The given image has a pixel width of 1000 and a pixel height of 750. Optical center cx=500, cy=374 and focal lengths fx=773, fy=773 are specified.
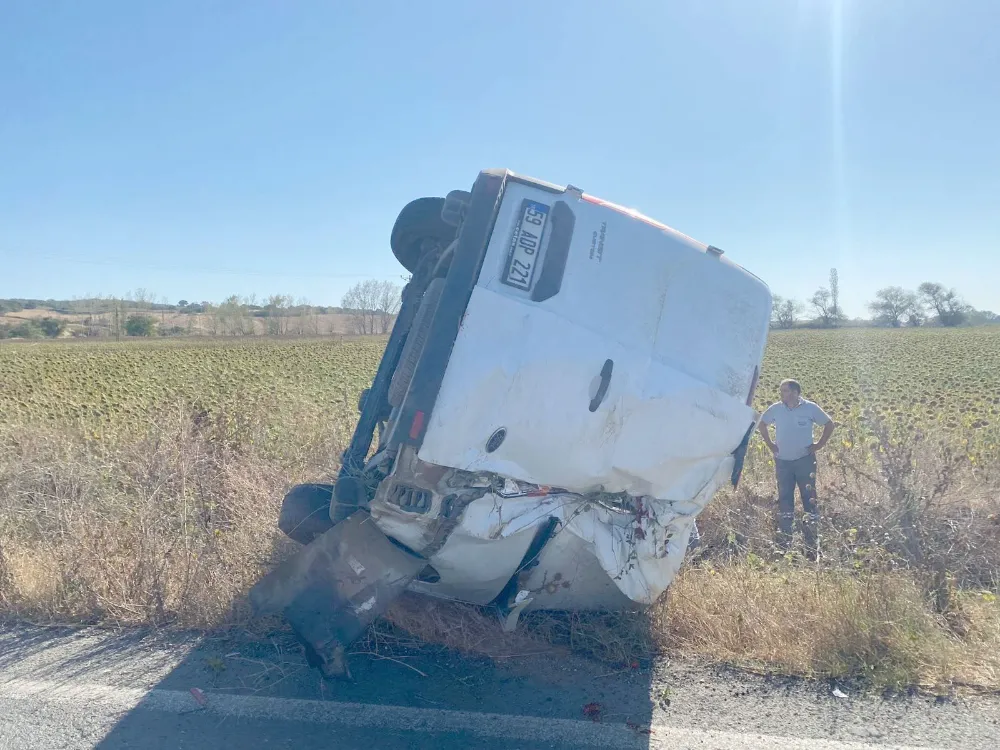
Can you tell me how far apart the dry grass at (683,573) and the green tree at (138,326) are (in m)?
68.8

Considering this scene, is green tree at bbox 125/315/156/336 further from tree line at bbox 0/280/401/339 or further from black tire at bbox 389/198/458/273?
black tire at bbox 389/198/458/273

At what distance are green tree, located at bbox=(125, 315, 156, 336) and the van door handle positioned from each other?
73.7 m

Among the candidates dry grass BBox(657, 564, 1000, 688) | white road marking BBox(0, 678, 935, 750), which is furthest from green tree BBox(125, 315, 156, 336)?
dry grass BBox(657, 564, 1000, 688)

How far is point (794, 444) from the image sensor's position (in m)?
6.75

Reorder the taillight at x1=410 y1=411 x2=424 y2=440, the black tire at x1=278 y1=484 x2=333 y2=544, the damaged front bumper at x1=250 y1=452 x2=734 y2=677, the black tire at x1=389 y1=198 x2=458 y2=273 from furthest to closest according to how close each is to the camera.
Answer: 1. the black tire at x1=389 y1=198 x2=458 y2=273
2. the black tire at x1=278 y1=484 x2=333 y2=544
3. the damaged front bumper at x1=250 y1=452 x2=734 y2=677
4. the taillight at x1=410 y1=411 x2=424 y2=440

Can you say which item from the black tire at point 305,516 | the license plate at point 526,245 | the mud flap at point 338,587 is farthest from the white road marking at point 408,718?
the license plate at point 526,245

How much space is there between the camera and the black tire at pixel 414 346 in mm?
3779

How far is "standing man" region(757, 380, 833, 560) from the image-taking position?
22.0 feet

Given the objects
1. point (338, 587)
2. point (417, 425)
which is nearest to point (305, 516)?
point (338, 587)

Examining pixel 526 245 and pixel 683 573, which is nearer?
pixel 526 245

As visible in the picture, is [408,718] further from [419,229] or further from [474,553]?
[419,229]

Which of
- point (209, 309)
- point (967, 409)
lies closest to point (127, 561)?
point (967, 409)

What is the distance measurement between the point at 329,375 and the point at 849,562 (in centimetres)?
2056

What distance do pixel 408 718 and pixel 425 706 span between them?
0.37ft
